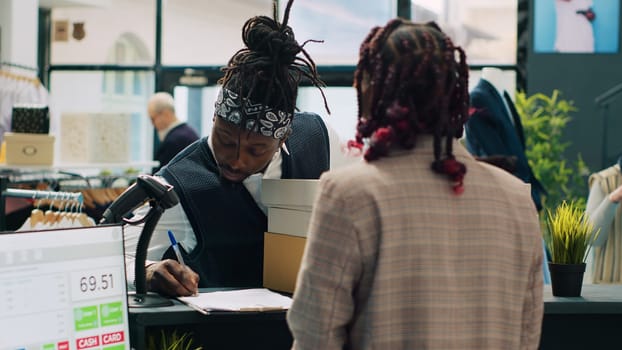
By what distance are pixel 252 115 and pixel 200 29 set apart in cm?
543

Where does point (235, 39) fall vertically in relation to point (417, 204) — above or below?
above

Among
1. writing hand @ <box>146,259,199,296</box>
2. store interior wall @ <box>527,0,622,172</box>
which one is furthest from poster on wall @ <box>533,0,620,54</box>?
writing hand @ <box>146,259,199,296</box>

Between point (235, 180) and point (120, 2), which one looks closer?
point (235, 180)

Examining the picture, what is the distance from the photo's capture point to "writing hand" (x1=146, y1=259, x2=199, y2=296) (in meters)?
1.96

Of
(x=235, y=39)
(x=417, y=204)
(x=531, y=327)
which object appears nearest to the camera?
(x=417, y=204)

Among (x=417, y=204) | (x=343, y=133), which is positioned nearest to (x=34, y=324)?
(x=417, y=204)

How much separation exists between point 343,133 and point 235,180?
4.24m

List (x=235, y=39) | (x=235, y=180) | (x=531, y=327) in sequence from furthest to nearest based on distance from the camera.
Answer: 1. (x=235, y=39)
2. (x=235, y=180)
3. (x=531, y=327)

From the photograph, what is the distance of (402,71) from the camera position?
1.38m

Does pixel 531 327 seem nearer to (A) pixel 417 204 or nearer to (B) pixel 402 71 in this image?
(A) pixel 417 204

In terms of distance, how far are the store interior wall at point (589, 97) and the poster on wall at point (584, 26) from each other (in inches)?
2.2

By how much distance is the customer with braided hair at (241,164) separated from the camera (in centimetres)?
217

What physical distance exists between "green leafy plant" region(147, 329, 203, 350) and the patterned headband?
21.6 inches

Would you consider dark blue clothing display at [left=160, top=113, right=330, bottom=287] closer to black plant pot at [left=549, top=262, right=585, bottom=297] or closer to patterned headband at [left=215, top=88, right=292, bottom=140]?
patterned headband at [left=215, top=88, right=292, bottom=140]
